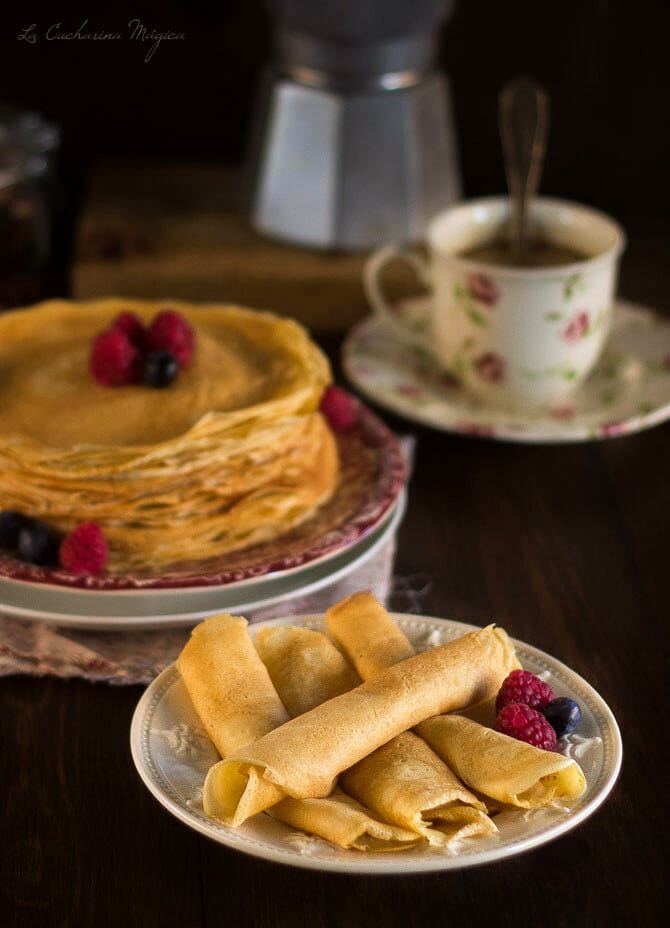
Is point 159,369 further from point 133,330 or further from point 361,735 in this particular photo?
point 361,735

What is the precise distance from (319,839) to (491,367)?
27.2 inches

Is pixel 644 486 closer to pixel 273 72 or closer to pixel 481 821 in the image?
pixel 481 821

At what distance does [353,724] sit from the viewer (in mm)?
707

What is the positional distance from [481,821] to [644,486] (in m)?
0.60

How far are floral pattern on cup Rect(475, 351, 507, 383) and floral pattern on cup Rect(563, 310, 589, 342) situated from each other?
2.9 inches

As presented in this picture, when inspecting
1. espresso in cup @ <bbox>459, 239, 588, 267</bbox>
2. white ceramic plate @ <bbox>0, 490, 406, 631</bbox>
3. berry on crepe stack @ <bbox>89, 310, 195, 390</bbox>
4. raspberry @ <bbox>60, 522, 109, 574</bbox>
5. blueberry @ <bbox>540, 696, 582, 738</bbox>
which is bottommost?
white ceramic plate @ <bbox>0, 490, 406, 631</bbox>

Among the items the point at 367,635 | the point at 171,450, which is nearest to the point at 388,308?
the point at 171,450

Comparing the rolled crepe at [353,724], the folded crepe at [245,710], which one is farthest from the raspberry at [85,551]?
the rolled crepe at [353,724]

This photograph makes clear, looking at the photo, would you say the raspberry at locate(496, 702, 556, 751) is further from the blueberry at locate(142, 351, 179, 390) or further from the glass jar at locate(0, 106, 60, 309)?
the glass jar at locate(0, 106, 60, 309)

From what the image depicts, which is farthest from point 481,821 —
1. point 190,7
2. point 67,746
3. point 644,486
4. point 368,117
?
point 190,7

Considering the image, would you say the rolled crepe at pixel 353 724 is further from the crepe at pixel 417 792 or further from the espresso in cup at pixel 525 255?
the espresso in cup at pixel 525 255

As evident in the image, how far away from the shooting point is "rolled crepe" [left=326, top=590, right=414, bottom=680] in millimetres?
787

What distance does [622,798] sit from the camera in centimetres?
77

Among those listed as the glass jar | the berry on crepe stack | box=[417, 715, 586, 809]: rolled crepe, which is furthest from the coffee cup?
box=[417, 715, 586, 809]: rolled crepe
